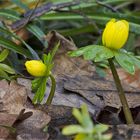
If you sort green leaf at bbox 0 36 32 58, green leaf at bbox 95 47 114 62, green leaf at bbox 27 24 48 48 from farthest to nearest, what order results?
green leaf at bbox 27 24 48 48, green leaf at bbox 0 36 32 58, green leaf at bbox 95 47 114 62

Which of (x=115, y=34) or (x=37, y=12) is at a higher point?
(x=115, y=34)

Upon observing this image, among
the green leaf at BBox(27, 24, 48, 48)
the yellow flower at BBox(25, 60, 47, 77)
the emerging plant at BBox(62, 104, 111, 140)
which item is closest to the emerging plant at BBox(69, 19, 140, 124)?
Result: the yellow flower at BBox(25, 60, 47, 77)

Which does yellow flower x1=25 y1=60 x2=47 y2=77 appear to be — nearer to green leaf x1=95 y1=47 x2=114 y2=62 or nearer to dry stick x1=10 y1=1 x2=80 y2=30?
green leaf x1=95 y1=47 x2=114 y2=62

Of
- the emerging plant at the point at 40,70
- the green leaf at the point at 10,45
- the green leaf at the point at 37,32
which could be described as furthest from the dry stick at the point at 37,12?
the emerging plant at the point at 40,70

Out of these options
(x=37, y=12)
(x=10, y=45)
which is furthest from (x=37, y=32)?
(x=10, y=45)

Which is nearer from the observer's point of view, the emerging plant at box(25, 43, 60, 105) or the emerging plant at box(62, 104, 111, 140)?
the emerging plant at box(62, 104, 111, 140)

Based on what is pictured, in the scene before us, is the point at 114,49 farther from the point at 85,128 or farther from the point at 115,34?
the point at 85,128

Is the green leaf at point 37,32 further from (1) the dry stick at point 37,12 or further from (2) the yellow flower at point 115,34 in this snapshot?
(2) the yellow flower at point 115,34

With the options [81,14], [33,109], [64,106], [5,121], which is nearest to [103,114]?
Answer: [64,106]
